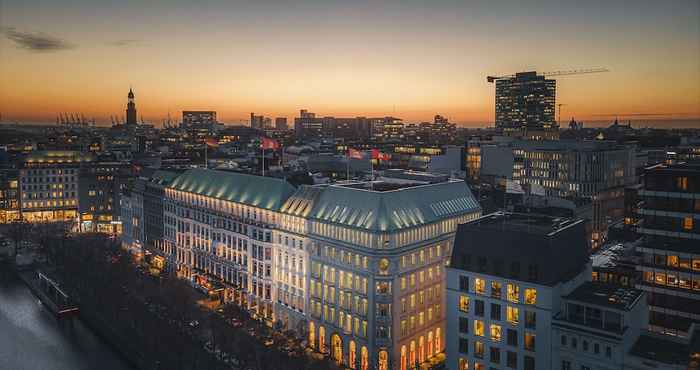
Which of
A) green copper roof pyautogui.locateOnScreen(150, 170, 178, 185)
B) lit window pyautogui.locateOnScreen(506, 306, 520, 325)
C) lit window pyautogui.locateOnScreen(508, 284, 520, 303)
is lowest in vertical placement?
lit window pyautogui.locateOnScreen(506, 306, 520, 325)

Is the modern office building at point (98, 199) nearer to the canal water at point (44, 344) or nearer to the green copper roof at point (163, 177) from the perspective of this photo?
the green copper roof at point (163, 177)

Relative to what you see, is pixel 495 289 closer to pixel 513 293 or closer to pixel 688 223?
pixel 513 293

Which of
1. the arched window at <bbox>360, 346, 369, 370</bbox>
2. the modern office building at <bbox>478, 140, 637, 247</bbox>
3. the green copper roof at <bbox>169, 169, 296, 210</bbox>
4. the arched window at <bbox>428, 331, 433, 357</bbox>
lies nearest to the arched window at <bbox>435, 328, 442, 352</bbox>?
the arched window at <bbox>428, 331, 433, 357</bbox>

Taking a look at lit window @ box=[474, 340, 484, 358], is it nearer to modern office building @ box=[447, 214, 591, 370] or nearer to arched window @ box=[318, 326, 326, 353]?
modern office building @ box=[447, 214, 591, 370]

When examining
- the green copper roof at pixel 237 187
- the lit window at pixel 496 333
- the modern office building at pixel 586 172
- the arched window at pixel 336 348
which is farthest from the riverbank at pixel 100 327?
the modern office building at pixel 586 172

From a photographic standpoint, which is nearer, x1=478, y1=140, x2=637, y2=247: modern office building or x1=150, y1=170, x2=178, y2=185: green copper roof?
x1=150, y1=170, x2=178, y2=185: green copper roof

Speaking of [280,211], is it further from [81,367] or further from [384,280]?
[81,367]

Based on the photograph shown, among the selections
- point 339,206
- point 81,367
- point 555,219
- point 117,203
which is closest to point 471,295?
point 555,219
